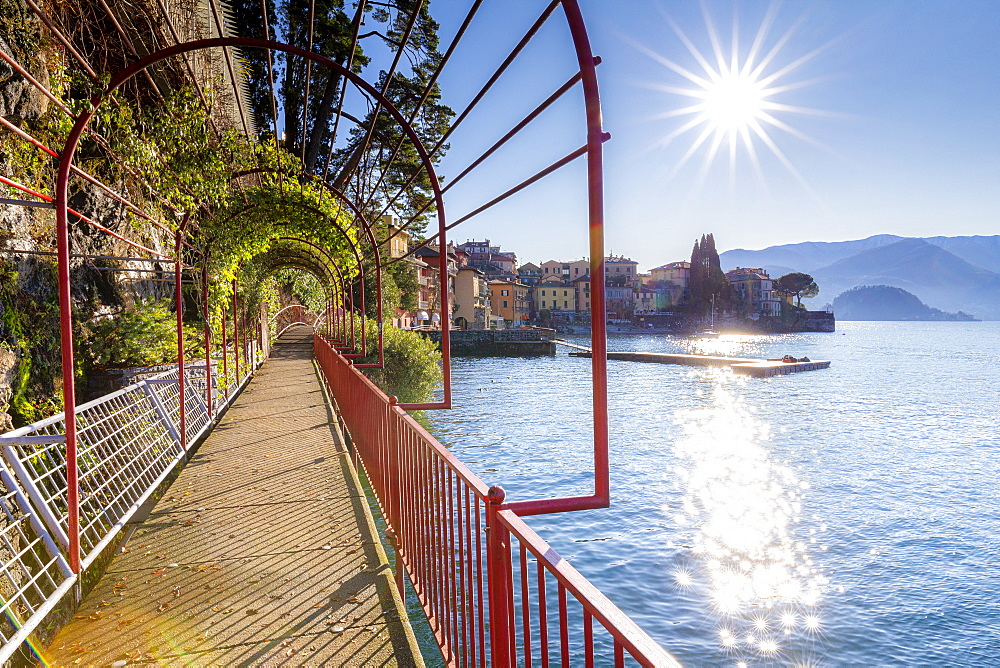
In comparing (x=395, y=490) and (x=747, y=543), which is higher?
(x=395, y=490)

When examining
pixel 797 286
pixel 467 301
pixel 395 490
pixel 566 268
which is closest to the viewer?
pixel 395 490

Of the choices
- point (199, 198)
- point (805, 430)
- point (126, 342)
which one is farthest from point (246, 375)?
point (805, 430)

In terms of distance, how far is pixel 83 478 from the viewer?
14.5 ft

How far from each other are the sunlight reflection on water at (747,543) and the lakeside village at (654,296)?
73011mm

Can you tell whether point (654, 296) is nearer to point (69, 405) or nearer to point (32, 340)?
point (32, 340)

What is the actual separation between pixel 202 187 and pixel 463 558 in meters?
6.59

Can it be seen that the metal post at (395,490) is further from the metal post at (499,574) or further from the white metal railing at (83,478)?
the metal post at (499,574)

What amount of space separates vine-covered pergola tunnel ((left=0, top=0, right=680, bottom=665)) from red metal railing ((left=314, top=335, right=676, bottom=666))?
0.02m

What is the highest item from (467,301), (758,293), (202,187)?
(758,293)

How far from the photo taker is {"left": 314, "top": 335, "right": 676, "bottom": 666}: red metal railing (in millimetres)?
1609

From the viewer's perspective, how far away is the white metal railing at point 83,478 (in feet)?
11.6

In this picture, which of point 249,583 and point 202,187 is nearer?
point 249,583

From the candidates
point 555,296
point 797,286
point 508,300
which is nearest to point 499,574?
point 508,300

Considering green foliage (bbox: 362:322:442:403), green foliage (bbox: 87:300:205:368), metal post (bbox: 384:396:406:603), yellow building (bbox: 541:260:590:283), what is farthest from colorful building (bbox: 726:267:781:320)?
metal post (bbox: 384:396:406:603)
